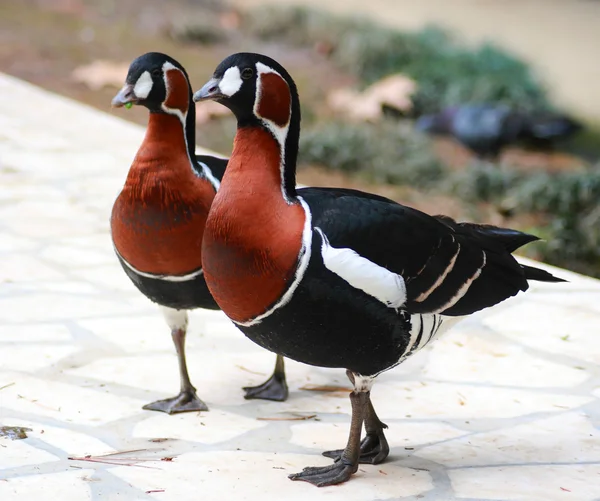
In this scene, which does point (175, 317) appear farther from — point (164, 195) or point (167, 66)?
point (167, 66)

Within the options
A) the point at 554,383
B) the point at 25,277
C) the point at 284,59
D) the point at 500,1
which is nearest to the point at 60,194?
the point at 25,277

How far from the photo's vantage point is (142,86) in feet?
10.7

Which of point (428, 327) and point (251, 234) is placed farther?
point (428, 327)

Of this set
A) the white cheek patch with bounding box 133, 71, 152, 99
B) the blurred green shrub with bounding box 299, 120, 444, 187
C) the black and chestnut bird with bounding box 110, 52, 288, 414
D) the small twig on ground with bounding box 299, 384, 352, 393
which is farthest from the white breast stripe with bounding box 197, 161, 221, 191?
the blurred green shrub with bounding box 299, 120, 444, 187

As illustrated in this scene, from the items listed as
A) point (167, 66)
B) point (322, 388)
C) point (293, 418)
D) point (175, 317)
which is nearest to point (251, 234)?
point (167, 66)

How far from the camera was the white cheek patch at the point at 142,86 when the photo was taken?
3.24 meters

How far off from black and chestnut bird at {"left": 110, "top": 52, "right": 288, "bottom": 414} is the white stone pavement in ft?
1.77

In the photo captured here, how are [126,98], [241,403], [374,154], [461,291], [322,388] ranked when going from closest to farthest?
[461,291] → [126,98] → [241,403] → [322,388] → [374,154]

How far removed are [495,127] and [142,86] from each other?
5.33 m

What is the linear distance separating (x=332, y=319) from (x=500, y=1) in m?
7.71

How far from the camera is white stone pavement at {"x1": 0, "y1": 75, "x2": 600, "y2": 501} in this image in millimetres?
3045

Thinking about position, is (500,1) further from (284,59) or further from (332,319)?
(332,319)

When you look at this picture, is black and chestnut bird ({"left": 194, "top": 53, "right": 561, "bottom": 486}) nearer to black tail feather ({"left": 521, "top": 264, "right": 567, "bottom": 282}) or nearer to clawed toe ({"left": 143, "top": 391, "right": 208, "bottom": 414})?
black tail feather ({"left": 521, "top": 264, "right": 567, "bottom": 282})

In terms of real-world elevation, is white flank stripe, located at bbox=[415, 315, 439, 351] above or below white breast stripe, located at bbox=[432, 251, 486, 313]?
below
